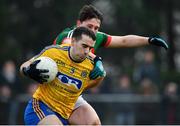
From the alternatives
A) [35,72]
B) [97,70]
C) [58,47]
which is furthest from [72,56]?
[35,72]

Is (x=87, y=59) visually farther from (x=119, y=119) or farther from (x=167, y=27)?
(x=167, y=27)

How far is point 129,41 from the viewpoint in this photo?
9586 mm

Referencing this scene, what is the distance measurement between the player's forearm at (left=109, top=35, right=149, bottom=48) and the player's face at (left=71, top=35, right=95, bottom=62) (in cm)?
90

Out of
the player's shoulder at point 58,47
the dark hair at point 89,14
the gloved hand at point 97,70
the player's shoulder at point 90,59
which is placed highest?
the dark hair at point 89,14

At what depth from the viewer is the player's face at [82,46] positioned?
8.70 m

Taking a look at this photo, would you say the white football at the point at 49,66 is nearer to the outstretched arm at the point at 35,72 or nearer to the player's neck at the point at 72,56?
the outstretched arm at the point at 35,72

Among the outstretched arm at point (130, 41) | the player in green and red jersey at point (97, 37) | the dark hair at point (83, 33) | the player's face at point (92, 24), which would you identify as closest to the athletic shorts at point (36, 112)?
the player in green and red jersey at point (97, 37)

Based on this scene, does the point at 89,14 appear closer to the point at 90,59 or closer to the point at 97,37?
the point at 97,37

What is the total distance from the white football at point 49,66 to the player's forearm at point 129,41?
1102mm

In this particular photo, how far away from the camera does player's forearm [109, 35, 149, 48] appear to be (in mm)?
9516

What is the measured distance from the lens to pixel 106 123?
15.7m

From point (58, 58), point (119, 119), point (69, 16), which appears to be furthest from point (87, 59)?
point (69, 16)

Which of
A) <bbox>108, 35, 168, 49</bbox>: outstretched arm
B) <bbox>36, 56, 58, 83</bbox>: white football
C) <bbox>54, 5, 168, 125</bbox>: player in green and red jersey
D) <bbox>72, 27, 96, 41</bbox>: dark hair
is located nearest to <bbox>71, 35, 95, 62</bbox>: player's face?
<bbox>72, 27, 96, 41</bbox>: dark hair

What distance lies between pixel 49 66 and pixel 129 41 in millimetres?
1312
